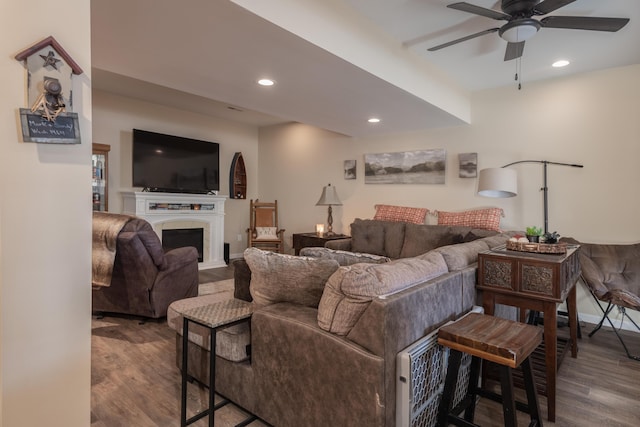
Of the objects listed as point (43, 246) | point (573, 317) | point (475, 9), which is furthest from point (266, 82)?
point (573, 317)

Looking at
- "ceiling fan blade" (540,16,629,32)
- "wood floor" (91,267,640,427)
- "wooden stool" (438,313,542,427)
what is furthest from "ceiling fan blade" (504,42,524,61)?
"wood floor" (91,267,640,427)

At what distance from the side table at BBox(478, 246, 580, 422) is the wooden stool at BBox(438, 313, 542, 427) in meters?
0.40

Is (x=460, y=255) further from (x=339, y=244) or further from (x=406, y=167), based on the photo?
(x=406, y=167)

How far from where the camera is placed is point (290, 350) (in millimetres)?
1653

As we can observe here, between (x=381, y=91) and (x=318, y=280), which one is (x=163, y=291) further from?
(x=381, y=91)

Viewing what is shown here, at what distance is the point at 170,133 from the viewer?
5762 mm

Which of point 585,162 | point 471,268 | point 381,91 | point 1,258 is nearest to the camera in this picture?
point 1,258

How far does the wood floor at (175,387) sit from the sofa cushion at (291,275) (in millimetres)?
720

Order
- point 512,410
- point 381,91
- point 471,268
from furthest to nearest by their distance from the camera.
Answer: point 381,91, point 471,268, point 512,410

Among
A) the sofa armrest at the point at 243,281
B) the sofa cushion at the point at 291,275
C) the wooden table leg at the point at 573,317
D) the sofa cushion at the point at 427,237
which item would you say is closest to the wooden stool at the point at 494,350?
the sofa cushion at the point at 291,275

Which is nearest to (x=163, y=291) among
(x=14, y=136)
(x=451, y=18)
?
(x=14, y=136)

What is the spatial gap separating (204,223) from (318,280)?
461 cm

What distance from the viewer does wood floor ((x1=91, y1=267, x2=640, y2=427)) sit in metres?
Answer: 1.94

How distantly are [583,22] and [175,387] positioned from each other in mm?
3478
